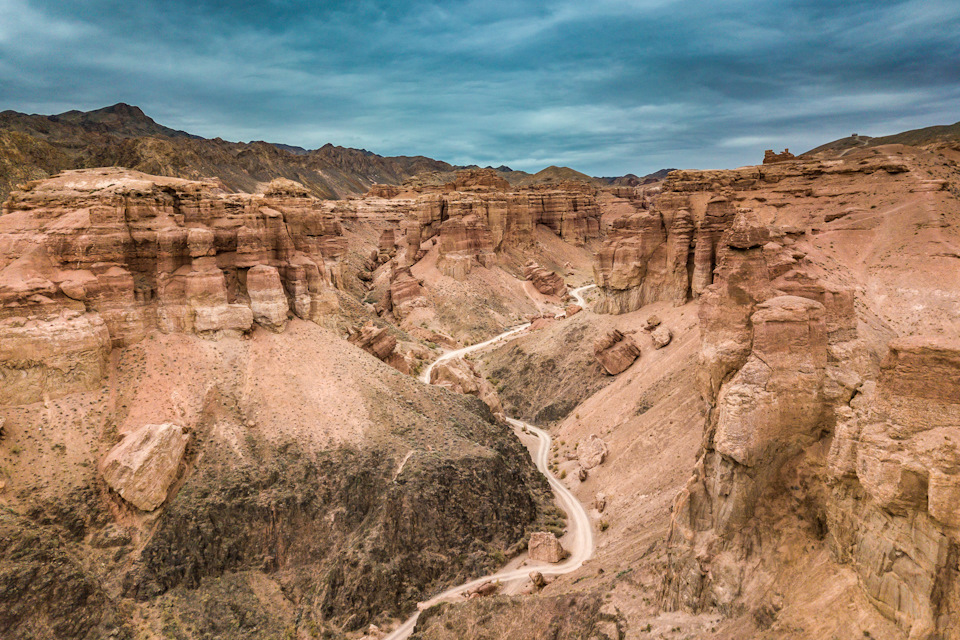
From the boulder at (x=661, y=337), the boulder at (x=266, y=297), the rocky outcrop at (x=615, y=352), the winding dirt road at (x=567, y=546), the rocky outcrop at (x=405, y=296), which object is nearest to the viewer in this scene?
the winding dirt road at (x=567, y=546)

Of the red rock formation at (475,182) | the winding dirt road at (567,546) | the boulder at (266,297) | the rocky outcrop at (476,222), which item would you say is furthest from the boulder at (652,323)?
the red rock formation at (475,182)

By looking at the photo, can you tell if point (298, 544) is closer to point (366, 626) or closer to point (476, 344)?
point (366, 626)

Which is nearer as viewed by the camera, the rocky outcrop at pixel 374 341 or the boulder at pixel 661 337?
the boulder at pixel 661 337

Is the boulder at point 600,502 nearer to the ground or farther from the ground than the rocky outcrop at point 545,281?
nearer to the ground

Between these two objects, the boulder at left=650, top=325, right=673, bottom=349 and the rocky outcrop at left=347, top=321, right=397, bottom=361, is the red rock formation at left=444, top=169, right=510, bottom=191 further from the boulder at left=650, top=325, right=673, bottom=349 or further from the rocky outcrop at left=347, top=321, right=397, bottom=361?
the boulder at left=650, top=325, right=673, bottom=349

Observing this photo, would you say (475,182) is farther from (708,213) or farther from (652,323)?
(708,213)

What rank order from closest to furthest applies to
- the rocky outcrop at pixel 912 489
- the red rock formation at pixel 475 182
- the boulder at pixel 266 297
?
the rocky outcrop at pixel 912 489
the boulder at pixel 266 297
the red rock formation at pixel 475 182

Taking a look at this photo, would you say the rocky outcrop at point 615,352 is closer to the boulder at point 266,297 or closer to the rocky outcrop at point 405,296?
the boulder at point 266,297
